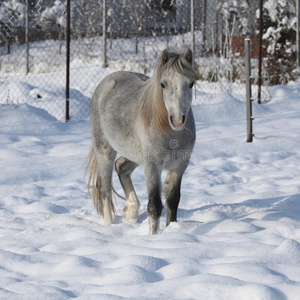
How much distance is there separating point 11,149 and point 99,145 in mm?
2490

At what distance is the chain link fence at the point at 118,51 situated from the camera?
9.27 metres

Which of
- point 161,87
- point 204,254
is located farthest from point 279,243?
point 161,87

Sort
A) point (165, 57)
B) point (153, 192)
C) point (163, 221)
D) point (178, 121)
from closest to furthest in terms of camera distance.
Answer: point (178, 121)
point (165, 57)
point (153, 192)
point (163, 221)

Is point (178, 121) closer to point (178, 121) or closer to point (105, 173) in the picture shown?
point (178, 121)

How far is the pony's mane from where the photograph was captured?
10.5 feet

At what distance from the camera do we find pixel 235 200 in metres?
4.86

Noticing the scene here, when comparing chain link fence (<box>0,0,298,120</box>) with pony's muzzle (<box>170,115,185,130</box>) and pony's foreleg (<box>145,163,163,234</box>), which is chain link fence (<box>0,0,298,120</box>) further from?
pony's muzzle (<box>170,115,185,130</box>)

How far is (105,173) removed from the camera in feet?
14.3

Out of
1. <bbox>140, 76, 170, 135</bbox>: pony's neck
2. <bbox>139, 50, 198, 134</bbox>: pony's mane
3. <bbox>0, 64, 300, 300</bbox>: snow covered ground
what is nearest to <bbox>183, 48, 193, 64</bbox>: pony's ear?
<bbox>139, 50, 198, 134</bbox>: pony's mane

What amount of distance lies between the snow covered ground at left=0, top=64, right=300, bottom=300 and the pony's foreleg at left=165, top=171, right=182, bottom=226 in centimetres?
13

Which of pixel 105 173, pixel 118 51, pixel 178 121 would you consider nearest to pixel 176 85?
pixel 178 121

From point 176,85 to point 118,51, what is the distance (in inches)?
499

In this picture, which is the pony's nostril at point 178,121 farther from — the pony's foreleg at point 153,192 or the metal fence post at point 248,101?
the metal fence post at point 248,101

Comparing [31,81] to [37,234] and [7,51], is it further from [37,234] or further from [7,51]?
[37,234]
